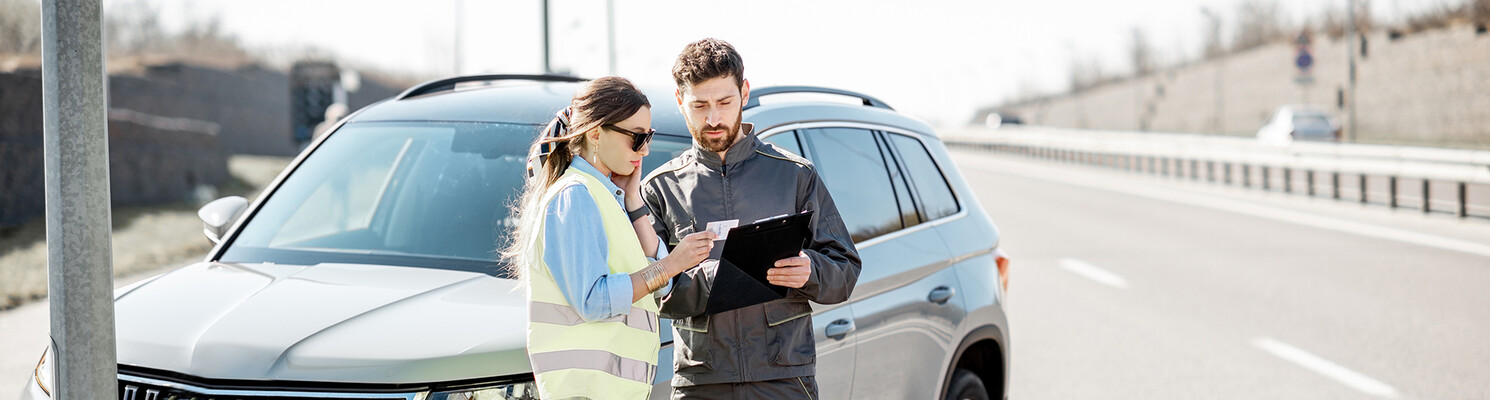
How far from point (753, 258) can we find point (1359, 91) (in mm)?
56981

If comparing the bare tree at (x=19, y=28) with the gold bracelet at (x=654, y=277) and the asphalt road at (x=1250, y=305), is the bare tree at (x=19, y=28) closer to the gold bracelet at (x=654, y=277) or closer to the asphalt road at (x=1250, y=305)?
the asphalt road at (x=1250, y=305)

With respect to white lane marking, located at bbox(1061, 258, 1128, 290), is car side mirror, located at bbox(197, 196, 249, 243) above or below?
above

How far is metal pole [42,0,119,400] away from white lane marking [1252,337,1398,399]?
21.2ft

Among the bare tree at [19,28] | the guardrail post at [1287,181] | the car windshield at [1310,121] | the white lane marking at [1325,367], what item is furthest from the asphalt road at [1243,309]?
the car windshield at [1310,121]

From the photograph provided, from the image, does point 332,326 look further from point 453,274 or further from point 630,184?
point 630,184

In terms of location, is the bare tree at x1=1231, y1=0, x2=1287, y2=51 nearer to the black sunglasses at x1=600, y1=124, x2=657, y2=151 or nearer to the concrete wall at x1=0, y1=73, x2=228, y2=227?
the concrete wall at x1=0, y1=73, x2=228, y2=227

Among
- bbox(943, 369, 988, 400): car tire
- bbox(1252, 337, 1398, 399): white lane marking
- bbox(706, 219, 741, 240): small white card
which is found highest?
bbox(706, 219, 741, 240): small white card

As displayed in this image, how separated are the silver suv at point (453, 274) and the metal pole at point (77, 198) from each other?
Answer: 0.22 metres

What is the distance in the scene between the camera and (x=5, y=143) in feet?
47.8

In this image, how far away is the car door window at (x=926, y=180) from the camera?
14.8 ft

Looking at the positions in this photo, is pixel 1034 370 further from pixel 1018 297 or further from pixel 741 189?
pixel 741 189

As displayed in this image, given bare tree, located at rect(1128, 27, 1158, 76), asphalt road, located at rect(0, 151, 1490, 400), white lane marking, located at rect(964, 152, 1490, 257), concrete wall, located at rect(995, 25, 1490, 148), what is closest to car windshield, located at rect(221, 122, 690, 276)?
asphalt road, located at rect(0, 151, 1490, 400)

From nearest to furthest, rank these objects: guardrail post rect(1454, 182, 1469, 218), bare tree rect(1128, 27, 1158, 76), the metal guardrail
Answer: guardrail post rect(1454, 182, 1469, 218)
the metal guardrail
bare tree rect(1128, 27, 1158, 76)

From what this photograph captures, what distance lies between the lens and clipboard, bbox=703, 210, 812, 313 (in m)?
2.72
